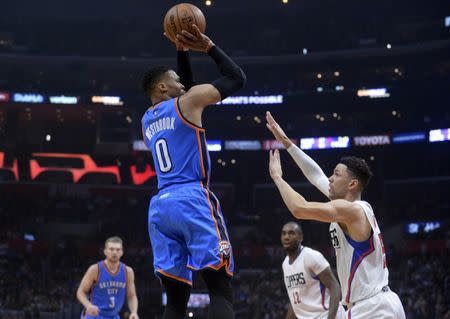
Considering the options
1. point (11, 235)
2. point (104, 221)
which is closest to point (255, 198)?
point (104, 221)

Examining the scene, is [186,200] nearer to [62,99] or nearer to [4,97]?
[62,99]

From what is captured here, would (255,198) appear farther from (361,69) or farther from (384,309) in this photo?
(384,309)

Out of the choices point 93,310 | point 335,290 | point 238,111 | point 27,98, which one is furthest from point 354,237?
point 27,98

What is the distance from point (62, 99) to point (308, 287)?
25945 mm

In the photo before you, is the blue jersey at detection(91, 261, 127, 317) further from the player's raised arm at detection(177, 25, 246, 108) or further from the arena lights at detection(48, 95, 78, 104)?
the arena lights at detection(48, 95, 78, 104)

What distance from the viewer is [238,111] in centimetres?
3300

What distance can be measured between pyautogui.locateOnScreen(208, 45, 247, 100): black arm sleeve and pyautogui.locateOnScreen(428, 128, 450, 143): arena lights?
1076 inches

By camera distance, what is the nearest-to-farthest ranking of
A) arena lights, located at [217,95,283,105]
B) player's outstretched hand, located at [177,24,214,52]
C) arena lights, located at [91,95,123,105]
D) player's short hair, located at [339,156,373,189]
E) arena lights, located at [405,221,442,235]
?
player's outstretched hand, located at [177,24,214,52]
player's short hair, located at [339,156,373,189]
arena lights, located at [405,221,442,235]
arena lights, located at [91,95,123,105]
arena lights, located at [217,95,283,105]

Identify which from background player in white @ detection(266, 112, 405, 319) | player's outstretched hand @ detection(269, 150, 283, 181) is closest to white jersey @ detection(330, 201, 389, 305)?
background player in white @ detection(266, 112, 405, 319)

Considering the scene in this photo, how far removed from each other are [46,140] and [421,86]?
18.4 meters

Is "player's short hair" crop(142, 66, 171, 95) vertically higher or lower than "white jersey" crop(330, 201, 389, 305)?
higher

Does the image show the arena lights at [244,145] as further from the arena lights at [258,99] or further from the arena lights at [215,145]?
the arena lights at [258,99]

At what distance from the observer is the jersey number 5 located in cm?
473

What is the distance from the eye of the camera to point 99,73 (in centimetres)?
3381
